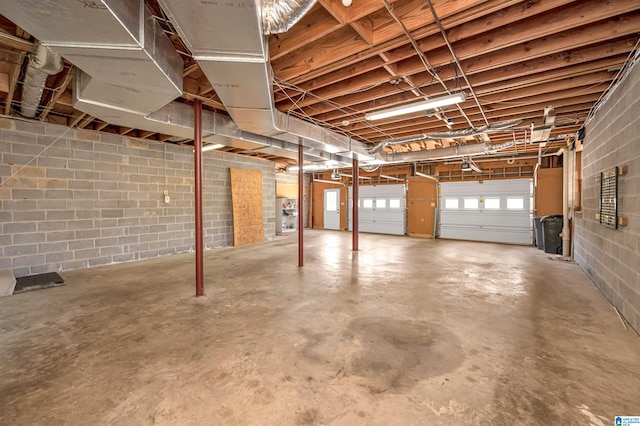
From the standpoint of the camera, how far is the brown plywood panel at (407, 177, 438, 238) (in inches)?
372

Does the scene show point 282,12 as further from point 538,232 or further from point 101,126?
point 538,232

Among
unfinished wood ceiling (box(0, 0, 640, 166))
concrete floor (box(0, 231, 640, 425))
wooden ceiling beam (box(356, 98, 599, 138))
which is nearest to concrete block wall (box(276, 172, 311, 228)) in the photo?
wooden ceiling beam (box(356, 98, 599, 138))

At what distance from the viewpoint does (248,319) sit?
9.22 ft

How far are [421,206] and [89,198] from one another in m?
8.95

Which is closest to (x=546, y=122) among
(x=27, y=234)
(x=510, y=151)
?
(x=510, y=151)

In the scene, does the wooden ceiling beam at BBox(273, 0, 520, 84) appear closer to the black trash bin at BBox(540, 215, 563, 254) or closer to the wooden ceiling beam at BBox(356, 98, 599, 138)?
the wooden ceiling beam at BBox(356, 98, 599, 138)

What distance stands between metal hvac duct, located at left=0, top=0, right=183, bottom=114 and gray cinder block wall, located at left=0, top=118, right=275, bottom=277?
243 cm

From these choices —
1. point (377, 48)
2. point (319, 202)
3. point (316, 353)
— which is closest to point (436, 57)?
point (377, 48)

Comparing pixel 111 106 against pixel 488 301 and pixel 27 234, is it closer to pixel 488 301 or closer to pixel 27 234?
pixel 27 234

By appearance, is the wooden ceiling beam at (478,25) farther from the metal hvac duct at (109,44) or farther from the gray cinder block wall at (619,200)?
the metal hvac duct at (109,44)

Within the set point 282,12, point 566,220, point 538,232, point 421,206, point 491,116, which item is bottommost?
point 538,232

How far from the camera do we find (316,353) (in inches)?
85.9

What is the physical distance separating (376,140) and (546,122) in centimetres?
304

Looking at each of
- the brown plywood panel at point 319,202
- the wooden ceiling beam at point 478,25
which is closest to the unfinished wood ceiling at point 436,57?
the wooden ceiling beam at point 478,25
